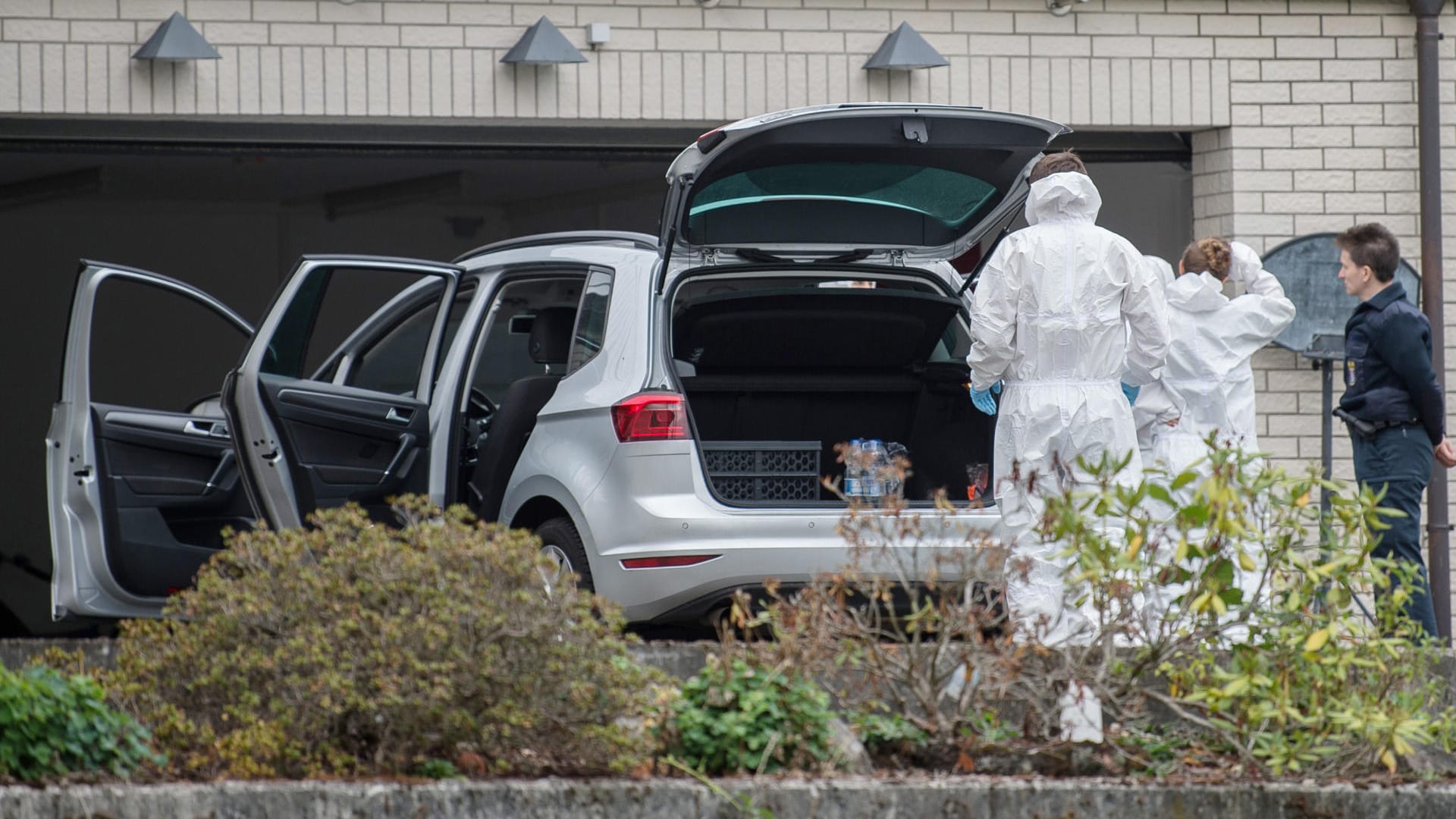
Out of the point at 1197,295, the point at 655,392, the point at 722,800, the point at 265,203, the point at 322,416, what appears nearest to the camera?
the point at 722,800

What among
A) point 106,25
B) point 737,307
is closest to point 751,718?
point 737,307

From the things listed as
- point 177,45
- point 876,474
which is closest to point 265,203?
point 177,45

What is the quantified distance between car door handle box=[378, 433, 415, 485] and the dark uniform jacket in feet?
12.2

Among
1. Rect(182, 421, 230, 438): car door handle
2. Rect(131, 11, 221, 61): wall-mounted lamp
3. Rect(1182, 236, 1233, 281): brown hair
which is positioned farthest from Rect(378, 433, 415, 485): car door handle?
Rect(1182, 236, 1233, 281): brown hair

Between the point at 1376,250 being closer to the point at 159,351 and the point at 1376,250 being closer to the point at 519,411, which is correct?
the point at 519,411

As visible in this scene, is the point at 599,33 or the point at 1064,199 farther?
the point at 599,33

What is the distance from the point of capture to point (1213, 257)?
7.43 m

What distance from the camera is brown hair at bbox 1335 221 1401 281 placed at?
7059 millimetres

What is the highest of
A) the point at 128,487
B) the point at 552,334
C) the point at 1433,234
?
the point at 1433,234

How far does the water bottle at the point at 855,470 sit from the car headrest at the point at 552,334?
3.73 feet

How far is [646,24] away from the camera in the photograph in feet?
29.2

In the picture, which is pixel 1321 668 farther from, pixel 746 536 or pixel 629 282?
pixel 629 282

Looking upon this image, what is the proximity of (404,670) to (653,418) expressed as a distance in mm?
2266

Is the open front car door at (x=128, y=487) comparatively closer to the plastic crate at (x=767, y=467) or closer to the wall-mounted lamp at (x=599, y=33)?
the plastic crate at (x=767, y=467)
